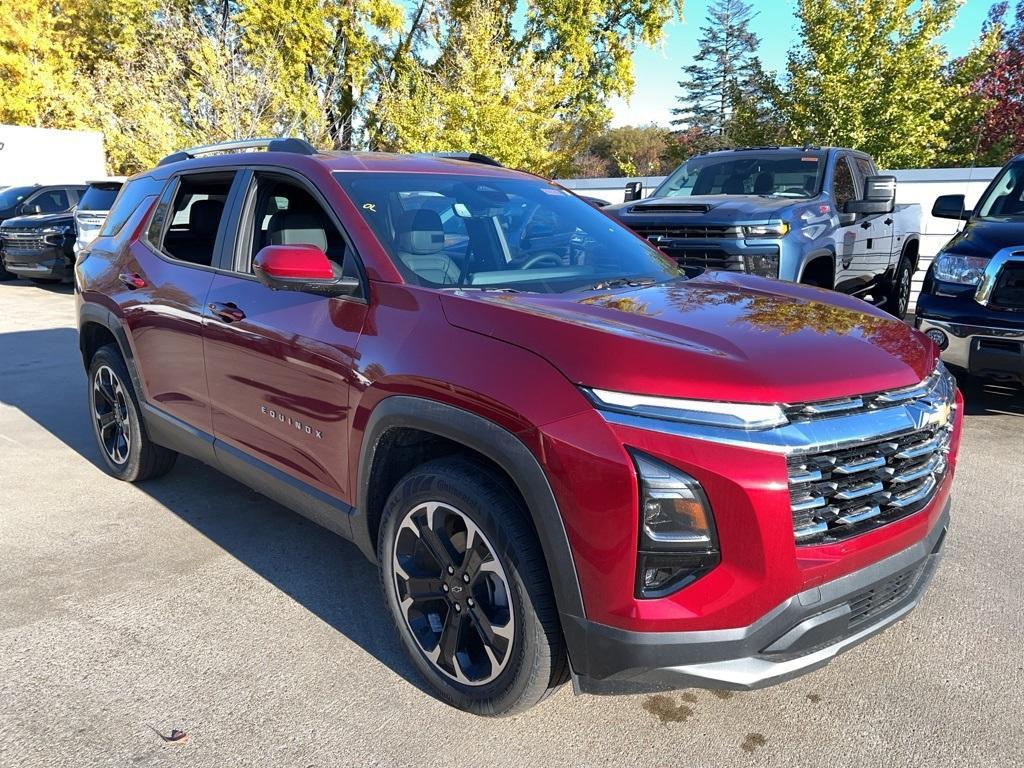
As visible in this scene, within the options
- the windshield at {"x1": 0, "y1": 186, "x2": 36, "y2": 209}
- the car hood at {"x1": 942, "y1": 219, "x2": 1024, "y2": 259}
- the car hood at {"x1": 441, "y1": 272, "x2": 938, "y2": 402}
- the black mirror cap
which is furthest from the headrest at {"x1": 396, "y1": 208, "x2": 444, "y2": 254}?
the windshield at {"x1": 0, "y1": 186, "x2": 36, "y2": 209}

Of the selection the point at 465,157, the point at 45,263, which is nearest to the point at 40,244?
the point at 45,263

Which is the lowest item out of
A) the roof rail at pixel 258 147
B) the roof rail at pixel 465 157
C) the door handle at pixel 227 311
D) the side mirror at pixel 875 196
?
the door handle at pixel 227 311

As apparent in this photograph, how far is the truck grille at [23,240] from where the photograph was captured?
1387cm

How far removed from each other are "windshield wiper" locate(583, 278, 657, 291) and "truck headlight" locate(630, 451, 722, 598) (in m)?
1.15

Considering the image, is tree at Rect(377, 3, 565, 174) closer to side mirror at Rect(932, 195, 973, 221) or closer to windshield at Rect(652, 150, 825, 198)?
windshield at Rect(652, 150, 825, 198)

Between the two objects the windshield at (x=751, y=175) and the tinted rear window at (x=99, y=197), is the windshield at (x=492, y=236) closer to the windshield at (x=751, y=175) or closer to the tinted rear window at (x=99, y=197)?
the windshield at (x=751, y=175)

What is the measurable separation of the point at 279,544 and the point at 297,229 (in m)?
1.51

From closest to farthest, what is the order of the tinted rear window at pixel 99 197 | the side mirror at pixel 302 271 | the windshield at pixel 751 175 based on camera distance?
the side mirror at pixel 302 271, the windshield at pixel 751 175, the tinted rear window at pixel 99 197

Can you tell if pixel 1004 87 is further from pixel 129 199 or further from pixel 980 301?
pixel 129 199

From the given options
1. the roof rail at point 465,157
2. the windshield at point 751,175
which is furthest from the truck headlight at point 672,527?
the windshield at point 751,175

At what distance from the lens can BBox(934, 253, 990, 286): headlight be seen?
5.55m

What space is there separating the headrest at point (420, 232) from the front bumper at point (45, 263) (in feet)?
42.2

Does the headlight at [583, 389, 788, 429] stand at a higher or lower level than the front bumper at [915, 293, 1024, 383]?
higher

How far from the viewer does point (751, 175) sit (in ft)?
26.0
